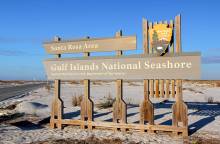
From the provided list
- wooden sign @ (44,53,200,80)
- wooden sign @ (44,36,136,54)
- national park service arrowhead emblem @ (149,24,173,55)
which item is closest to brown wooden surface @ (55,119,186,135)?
wooden sign @ (44,53,200,80)

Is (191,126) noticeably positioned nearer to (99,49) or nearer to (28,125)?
(99,49)

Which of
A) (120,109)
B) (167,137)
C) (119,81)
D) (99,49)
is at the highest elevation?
→ (99,49)

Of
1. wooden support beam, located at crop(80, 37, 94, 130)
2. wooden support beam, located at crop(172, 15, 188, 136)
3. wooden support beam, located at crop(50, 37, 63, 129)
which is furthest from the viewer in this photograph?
wooden support beam, located at crop(50, 37, 63, 129)

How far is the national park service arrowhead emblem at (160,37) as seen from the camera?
10172 mm

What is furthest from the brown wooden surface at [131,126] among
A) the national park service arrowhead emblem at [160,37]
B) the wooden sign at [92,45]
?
the wooden sign at [92,45]

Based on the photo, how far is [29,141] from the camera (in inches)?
363

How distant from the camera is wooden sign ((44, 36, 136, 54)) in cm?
1055

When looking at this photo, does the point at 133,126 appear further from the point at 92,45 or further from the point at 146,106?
the point at 92,45

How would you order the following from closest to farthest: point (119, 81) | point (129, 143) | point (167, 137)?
point (129, 143), point (167, 137), point (119, 81)

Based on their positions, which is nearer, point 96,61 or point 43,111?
point 96,61

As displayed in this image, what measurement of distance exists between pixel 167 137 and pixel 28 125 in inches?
186

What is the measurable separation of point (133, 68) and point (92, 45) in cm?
159

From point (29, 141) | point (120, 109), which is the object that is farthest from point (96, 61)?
point (29, 141)

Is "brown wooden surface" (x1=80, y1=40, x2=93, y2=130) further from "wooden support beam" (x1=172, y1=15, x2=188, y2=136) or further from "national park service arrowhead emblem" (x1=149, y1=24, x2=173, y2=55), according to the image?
A: "wooden support beam" (x1=172, y1=15, x2=188, y2=136)
